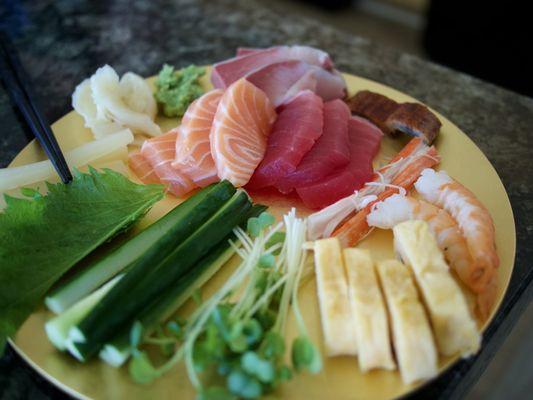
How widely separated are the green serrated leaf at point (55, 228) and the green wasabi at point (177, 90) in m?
0.47

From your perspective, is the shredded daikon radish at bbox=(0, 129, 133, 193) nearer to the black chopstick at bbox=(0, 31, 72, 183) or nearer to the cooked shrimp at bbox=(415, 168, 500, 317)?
the black chopstick at bbox=(0, 31, 72, 183)

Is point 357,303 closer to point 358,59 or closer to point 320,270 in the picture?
point 320,270

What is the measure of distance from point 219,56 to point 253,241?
1369mm

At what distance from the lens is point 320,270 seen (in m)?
1.26

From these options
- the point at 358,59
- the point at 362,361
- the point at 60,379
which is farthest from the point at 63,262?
the point at 358,59

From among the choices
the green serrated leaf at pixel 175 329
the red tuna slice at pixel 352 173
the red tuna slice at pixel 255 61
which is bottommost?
the green serrated leaf at pixel 175 329

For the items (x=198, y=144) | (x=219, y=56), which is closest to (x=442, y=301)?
(x=198, y=144)

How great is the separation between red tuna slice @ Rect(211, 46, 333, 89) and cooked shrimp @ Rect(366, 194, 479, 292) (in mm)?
707

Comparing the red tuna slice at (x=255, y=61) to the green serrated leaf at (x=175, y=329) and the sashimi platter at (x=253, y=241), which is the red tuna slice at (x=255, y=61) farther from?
the green serrated leaf at (x=175, y=329)

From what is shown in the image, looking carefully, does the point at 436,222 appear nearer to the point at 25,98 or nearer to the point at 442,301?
the point at 442,301

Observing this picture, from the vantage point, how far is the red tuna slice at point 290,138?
1.60m

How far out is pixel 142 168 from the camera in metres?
1.70

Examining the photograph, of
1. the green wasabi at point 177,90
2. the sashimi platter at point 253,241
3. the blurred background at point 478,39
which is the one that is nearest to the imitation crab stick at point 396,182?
the sashimi platter at point 253,241

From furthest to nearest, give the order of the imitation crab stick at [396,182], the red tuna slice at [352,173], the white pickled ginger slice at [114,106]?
the white pickled ginger slice at [114,106], the red tuna slice at [352,173], the imitation crab stick at [396,182]
